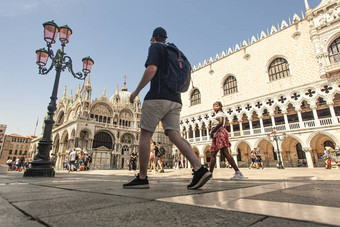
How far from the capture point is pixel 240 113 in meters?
19.5

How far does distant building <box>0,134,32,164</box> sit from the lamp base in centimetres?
6695

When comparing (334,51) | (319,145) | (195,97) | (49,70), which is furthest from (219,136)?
(195,97)

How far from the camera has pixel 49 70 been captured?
6.41 m

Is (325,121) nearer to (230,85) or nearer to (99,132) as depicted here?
(230,85)

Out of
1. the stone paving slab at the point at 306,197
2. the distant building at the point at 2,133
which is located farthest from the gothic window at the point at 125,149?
the distant building at the point at 2,133

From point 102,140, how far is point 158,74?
26386 mm

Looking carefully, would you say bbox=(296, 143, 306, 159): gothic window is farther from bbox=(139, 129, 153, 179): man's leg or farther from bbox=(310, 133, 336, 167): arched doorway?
bbox=(139, 129, 153, 179): man's leg

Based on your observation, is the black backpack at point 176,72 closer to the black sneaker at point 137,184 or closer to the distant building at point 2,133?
the black sneaker at point 137,184

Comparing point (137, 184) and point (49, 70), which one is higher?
point (49, 70)

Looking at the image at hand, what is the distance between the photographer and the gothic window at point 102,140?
1013 inches

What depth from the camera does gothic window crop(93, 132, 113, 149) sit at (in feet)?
84.5

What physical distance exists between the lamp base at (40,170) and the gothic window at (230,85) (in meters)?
19.5

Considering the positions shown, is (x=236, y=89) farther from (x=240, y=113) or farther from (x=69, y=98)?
(x=69, y=98)

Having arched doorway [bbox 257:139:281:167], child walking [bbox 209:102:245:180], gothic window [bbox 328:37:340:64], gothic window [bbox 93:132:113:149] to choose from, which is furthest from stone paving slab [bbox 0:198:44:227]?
gothic window [bbox 93:132:113:149]
